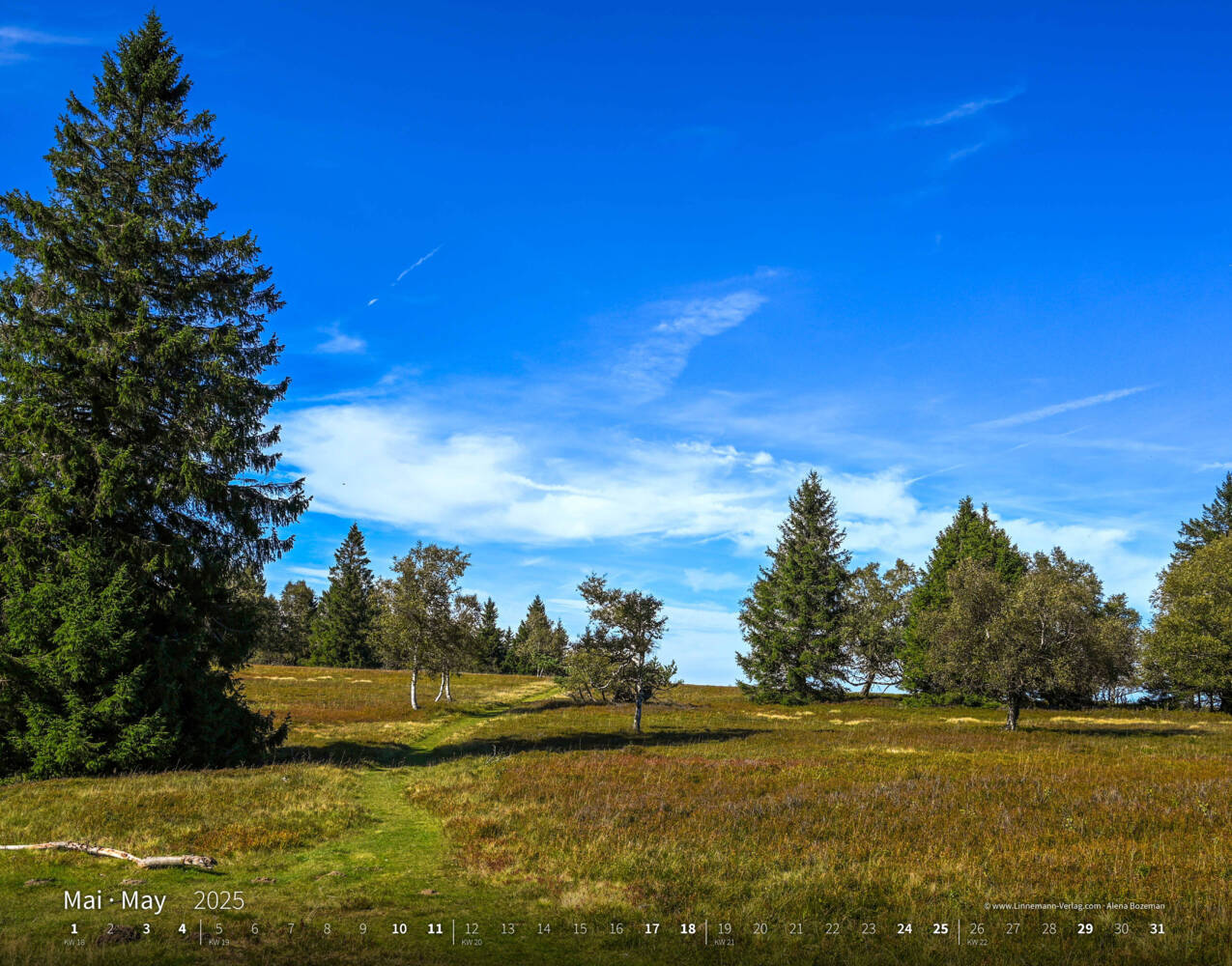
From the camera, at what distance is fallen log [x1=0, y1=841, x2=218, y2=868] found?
11.4m

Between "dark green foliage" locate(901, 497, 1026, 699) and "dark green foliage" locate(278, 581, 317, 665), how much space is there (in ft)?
268

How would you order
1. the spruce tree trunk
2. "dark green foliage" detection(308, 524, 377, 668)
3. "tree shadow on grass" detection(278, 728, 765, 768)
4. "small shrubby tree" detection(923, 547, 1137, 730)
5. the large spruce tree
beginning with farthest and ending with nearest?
"dark green foliage" detection(308, 524, 377, 668) < the spruce tree trunk < "small shrubby tree" detection(923, 547, 1137, 730) < "tree shadow on grass" detection(278, 728, 765, 768) < the large spruce tree

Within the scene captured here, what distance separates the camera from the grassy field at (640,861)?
8664 mm

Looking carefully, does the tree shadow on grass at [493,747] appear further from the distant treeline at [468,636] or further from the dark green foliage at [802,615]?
the dark green foliage at [802,615]

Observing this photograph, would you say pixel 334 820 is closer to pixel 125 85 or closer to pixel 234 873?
pixel 234 873

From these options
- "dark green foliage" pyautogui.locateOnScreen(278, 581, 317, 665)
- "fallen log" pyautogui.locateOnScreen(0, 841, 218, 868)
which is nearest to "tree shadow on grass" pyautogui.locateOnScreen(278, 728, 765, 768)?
"fallen log" pyautogui.locateOnScreen(0, 841, 218, 868)

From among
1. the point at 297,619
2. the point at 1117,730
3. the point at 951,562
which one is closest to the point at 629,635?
the point at 1117,730

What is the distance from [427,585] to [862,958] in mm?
43583

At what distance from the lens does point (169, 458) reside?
70.1 ft

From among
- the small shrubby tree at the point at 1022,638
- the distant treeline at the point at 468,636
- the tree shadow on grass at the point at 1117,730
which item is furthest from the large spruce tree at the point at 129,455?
the tree shadow on grass at the point at 1117,730

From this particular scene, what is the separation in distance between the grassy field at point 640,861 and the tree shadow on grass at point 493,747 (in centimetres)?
93

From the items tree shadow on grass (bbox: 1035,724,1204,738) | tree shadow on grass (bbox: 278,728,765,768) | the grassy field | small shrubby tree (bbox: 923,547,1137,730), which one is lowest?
tree shadow on grass (bbox: 1035,724,1204,738)

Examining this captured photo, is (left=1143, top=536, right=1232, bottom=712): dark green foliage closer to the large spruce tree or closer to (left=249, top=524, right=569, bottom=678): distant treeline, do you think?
(left=249, top=524, right=569, bottom=678): distant treeline

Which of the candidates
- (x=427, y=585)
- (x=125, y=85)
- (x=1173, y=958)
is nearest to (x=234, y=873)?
(x=1173, y=958)
